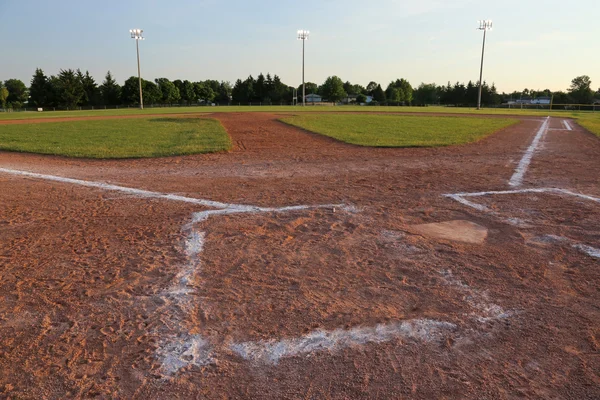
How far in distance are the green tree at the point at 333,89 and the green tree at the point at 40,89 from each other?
63666mm

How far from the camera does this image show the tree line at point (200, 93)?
69.6 metres

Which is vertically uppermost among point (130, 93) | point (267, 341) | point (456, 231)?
point (130, 93)

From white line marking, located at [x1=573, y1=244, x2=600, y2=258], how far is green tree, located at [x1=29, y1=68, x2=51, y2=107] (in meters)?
81.1

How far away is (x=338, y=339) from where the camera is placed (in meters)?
2.45

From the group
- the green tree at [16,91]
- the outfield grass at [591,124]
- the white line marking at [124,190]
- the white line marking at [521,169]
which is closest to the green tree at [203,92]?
the green tree at [16,91]

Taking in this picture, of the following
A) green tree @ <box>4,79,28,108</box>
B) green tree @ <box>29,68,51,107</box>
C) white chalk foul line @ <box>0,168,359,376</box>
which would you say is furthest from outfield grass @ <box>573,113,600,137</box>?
green tree @ <box>4,79,28,108</box>

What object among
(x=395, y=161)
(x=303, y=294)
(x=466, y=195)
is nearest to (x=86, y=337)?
(x=303, y=294)

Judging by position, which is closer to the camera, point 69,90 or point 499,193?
point 499,193

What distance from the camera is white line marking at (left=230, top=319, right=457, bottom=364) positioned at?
91.7 inches

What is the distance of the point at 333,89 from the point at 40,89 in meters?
64.8

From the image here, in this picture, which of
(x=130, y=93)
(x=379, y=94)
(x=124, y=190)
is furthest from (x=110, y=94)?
(x=124, y=190)

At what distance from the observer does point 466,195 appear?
19.6ft

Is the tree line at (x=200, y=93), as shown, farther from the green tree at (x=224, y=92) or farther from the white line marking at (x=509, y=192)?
the white line marking at (x=509, y=192)

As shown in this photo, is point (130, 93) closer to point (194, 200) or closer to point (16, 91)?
point (16, 91)
